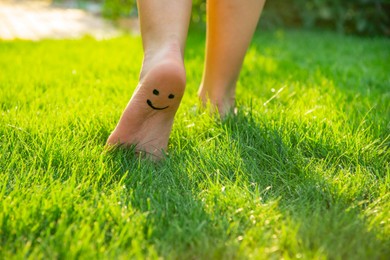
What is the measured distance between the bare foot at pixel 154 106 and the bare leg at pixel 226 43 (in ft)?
1.05

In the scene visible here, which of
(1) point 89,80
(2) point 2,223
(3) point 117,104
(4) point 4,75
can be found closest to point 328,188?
(2) point 2,223

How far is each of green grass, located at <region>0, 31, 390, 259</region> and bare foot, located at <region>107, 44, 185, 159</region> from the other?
0.13ft

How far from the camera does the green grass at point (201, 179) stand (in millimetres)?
845

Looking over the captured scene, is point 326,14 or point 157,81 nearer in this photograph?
point 157,81

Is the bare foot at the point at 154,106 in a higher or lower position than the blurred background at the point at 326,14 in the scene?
higher

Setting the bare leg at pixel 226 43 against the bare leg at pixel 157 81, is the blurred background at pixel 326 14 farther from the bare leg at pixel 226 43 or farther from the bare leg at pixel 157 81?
the bare leg at pixel 157 81

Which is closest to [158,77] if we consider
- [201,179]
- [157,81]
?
[157,81]

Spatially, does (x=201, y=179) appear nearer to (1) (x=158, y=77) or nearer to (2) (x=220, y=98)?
(1) (x=158, y=77)

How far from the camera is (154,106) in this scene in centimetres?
118

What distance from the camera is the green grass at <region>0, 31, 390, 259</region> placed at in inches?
33.3

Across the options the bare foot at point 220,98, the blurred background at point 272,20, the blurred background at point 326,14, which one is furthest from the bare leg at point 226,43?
the blurred background at point 326,14

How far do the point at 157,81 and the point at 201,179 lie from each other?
0.24 meters

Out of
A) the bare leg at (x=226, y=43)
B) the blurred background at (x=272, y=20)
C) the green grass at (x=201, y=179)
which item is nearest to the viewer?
the green grass at (x=201, y=179)

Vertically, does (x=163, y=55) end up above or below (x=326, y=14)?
above
